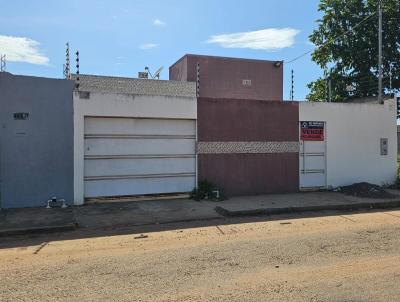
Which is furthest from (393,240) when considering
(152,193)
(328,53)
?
(328,53)

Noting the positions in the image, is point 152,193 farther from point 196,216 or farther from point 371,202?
point 371,202

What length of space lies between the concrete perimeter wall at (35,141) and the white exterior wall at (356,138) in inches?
288

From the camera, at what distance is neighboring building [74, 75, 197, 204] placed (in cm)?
1141

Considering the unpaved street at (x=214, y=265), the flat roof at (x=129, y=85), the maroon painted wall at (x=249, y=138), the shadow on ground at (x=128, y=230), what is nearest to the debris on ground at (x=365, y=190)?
the maroon painted wall at (x=249, y=138)

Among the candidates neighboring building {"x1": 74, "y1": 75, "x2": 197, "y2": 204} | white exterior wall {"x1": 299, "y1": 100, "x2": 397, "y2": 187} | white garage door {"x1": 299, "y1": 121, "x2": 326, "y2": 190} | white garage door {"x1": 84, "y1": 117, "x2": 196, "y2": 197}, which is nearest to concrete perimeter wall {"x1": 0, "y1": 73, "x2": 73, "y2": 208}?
neighboring building {"x1": 74, "y1": 75, "x2": 197, "y2": 204}

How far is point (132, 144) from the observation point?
1206cm

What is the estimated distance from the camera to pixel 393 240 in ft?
24.6

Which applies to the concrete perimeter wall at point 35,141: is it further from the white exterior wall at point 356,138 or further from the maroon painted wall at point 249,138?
the white exterior wall at point 356,138

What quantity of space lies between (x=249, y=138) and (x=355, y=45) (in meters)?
12.1

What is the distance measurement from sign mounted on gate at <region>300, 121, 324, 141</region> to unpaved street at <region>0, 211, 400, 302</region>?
17.5ft

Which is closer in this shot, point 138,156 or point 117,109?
point 117,109

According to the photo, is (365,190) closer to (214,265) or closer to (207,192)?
(207,192)

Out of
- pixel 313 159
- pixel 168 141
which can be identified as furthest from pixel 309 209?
pixel 168 141

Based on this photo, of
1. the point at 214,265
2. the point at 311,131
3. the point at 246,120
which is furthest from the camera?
the point at 311,131
